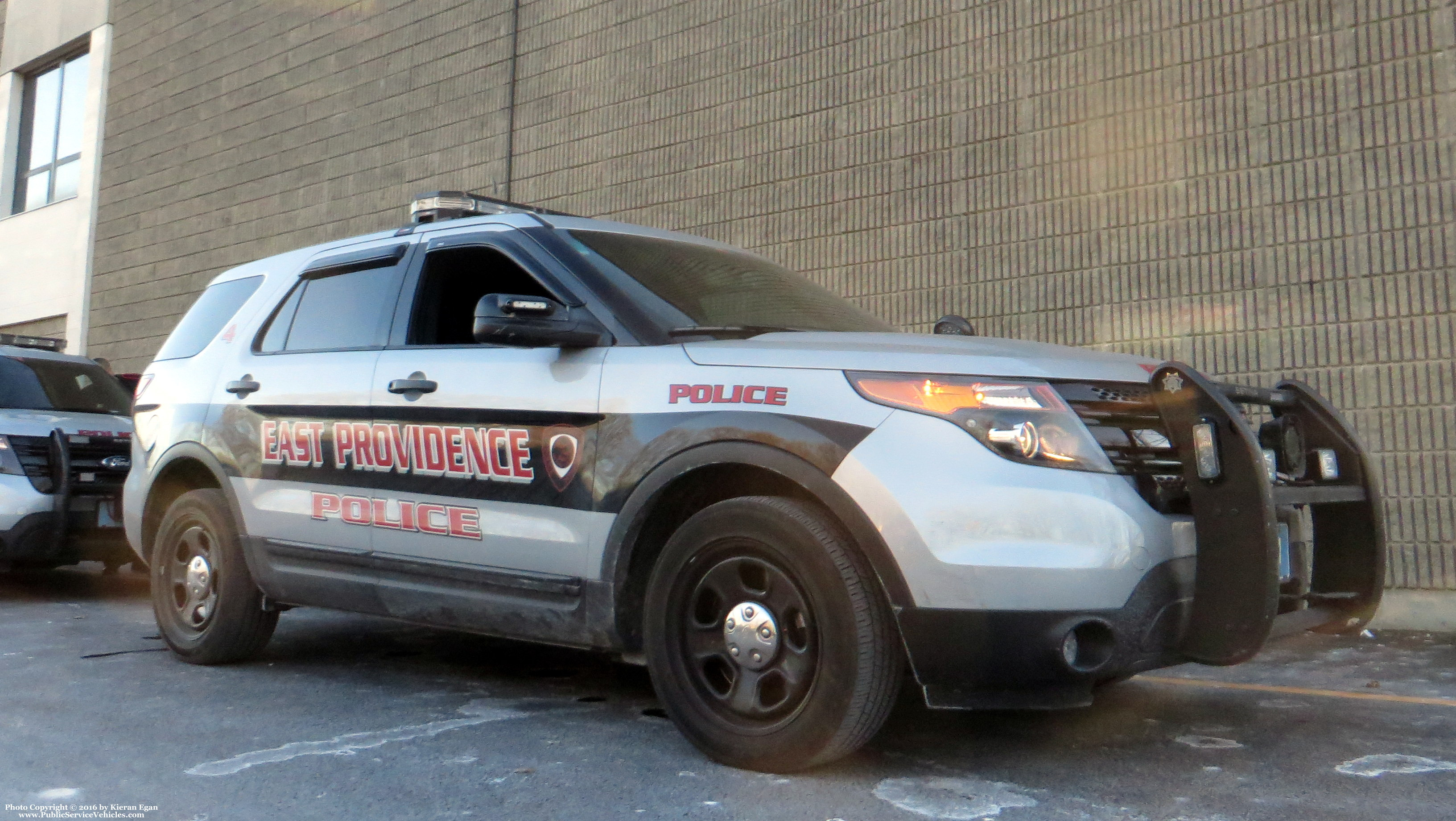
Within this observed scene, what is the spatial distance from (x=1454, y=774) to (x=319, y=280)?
4441 mm

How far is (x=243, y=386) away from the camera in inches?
195

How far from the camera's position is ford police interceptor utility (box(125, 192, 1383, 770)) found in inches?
118

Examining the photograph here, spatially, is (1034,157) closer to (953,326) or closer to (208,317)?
(953,326)

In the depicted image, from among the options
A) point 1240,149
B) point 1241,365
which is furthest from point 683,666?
point 1240,149

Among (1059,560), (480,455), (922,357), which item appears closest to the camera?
(1059,560)

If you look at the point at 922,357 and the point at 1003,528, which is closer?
the point at 1003,528

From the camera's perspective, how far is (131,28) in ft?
53.5

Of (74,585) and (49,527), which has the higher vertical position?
(49,527)

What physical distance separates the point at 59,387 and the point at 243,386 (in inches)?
185

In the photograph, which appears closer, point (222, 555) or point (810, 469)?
point (810, 469)

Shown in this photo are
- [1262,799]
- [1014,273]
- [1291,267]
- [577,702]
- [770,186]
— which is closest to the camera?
[1262,799]

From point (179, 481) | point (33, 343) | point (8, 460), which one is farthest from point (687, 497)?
point (33, 343)

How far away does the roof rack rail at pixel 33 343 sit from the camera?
9.04 meters

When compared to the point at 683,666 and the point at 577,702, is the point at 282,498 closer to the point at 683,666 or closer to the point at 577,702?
the point at 577,702
